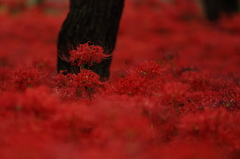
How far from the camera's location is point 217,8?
949 cm

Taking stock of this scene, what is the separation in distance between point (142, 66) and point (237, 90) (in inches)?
Result: 35.9

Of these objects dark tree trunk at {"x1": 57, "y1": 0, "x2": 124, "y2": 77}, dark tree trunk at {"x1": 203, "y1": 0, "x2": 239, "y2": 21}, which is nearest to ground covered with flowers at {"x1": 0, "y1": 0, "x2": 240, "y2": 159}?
dark tree trunk at {"x1": 57, "y1": 0, "x2": 124, "y2": 77}

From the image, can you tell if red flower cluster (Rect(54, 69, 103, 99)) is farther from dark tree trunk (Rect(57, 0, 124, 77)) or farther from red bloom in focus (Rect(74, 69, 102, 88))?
dark tree trunk (Rect(57, 0, 124, 77))

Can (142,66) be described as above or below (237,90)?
above

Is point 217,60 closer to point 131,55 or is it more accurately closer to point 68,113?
point 131,55

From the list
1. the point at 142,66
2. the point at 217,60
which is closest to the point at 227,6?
the point at 217,60

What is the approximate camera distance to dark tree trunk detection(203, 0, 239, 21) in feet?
31.0

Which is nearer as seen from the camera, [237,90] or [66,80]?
[66,80]

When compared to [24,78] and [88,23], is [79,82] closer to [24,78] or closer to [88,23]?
[24,78]

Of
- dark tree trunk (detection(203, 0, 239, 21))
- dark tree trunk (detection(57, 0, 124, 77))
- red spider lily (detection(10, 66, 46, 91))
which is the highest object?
dark tree trunk (detection(57, 0, 124, 77))

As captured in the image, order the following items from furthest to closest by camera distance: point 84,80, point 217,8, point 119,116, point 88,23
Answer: point 217,8, point 88,23, point 84,80, point 119,116

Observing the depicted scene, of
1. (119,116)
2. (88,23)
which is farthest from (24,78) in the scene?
(88,23)

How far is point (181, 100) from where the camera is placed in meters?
2.06

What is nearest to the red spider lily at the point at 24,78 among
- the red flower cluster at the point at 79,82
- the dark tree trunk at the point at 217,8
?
the red flower cluster at the point at 79,82
